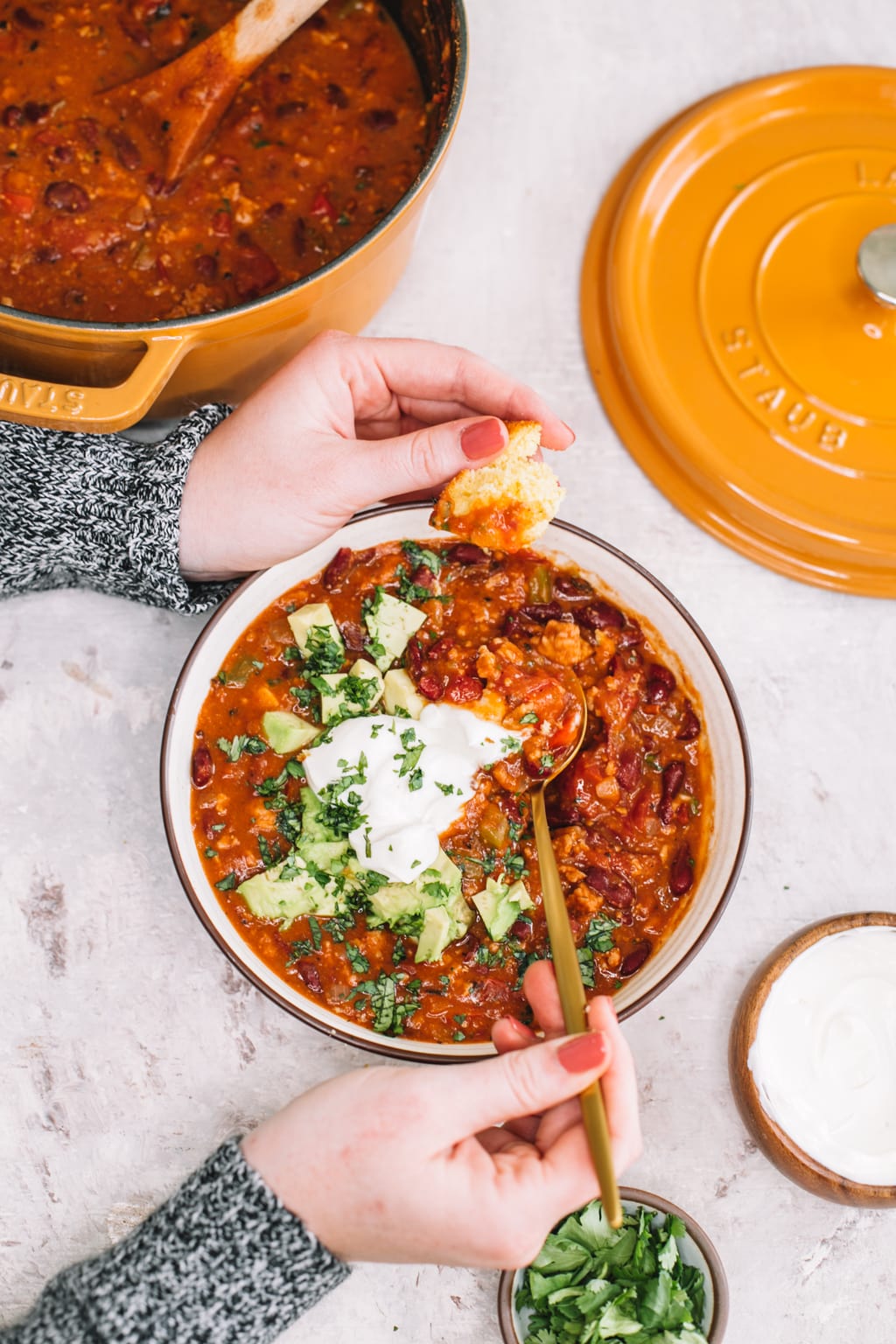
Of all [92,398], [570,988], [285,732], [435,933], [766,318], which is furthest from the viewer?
[766,318]

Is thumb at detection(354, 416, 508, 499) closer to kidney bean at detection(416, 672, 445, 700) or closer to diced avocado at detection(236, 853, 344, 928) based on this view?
kidney bean at detection(416, 672, 445, 700)

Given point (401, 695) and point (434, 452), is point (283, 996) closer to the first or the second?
point (401, 695)

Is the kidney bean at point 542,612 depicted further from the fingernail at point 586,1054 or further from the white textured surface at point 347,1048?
the fingernail at point 586,1054

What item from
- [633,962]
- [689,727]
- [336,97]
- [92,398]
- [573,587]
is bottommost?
[633,962]

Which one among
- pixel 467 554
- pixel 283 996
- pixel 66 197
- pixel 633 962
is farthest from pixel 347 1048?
pixel 66 197

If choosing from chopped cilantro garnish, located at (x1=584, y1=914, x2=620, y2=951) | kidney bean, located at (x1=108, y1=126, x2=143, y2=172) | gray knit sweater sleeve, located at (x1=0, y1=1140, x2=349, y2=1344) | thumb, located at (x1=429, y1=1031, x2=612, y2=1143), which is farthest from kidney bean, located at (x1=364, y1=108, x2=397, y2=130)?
gray knit sweater sleeve, located at (x1=0, y1=1140, x2=349, y2=1344)
